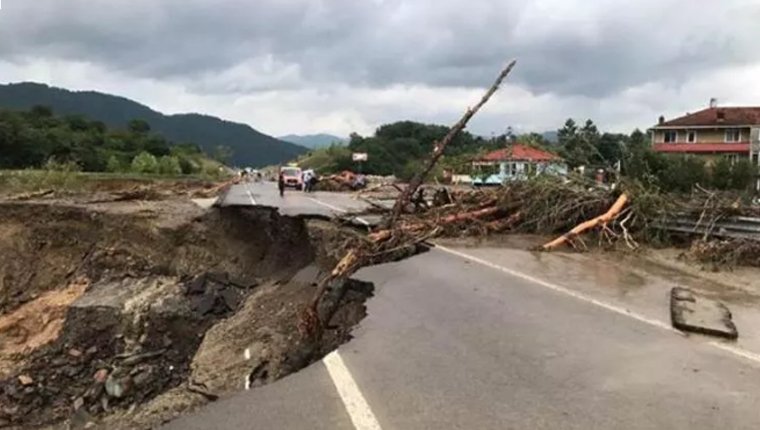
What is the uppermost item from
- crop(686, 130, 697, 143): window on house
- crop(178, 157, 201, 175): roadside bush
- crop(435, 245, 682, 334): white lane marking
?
crop(435, 245, 682, 334): white lane marking

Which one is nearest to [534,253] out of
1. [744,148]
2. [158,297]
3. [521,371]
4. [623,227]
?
[623,227]

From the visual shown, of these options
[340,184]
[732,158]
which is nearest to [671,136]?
[732,158]

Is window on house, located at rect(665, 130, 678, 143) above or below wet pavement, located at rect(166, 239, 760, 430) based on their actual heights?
below

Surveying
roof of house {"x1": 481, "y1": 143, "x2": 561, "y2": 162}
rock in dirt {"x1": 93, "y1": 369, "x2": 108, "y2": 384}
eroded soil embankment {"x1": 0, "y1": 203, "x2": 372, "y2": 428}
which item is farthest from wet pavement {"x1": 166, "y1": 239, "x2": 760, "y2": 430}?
roof of house {"x1": 481, "y1": 143, "x2": 561, "y2": 162}

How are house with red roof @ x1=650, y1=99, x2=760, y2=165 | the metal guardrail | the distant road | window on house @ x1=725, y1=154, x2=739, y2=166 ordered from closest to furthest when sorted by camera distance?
the metal guardrail < the distant road < window on house @ x1=725, y1=154, x2=739, y2=166 < house with red roof @ x1=650, y1=99, x2=760, y2=165

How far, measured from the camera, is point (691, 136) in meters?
Answer: 80.4

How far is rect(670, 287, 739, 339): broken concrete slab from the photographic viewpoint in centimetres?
712

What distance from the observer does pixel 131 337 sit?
562 inches

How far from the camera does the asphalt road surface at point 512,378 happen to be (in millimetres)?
4887

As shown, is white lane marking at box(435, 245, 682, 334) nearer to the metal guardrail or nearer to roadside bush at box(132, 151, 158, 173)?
the metal guardrail

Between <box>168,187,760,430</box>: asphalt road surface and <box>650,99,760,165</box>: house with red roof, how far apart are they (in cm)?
7360

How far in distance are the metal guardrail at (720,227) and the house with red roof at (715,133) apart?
218 ft

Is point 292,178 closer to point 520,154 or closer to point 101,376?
point 520,154

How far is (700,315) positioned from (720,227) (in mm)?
5574
